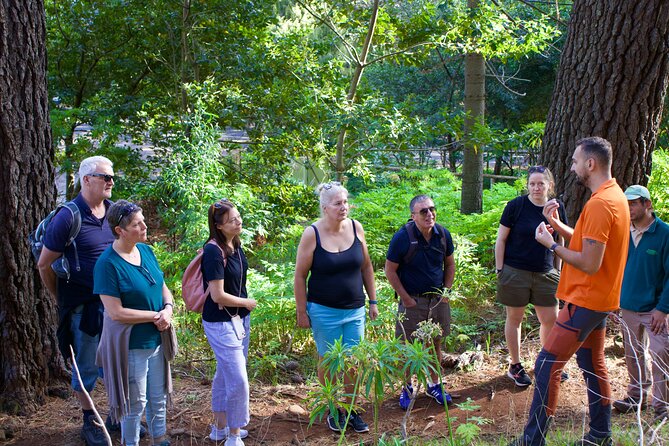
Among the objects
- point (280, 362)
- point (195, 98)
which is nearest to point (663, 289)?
point (280, 362)

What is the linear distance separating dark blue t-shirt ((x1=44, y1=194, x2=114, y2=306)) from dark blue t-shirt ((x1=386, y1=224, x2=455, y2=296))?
7.30 feet

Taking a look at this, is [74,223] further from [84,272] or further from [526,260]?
[526,260]

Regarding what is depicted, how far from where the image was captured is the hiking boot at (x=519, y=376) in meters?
5.62

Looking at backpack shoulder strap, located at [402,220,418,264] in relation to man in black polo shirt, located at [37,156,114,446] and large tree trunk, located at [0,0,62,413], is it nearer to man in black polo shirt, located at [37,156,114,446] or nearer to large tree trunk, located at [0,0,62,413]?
man in black polo shirt, located at [37,156,114,446]

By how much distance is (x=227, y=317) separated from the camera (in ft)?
15.1

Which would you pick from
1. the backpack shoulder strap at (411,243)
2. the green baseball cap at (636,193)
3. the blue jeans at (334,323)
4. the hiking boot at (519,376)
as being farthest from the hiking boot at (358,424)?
the green baseball cap at (636,193)

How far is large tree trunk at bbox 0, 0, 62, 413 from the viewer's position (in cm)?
516

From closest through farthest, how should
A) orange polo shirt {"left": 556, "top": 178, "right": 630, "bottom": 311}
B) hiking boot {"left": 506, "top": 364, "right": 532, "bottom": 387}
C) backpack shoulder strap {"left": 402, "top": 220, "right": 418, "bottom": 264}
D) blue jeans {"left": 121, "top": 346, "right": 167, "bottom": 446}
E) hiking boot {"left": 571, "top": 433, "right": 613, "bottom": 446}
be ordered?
orange polo shirt {"left": 556, "top": 178, "right": 630, "bottom": 311} < hiking boot {"left": 571, "top": 433, "right": 613, "bottom": 446} < blue jeans {"left": 121, "top": 346, "right": 167, "bottom": 446} < backpack shoulder strap {"left": 402, "top": 220, "right": 418, "bottom": 264} < hiking boot {"left": 506, "top": 364, "right": 532, "bottom": 387}

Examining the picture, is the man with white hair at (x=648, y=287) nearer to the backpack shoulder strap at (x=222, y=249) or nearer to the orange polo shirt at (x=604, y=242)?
the orange polo shirt at (x=604, y=242)

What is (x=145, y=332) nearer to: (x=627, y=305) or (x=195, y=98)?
(x=627, y=305)

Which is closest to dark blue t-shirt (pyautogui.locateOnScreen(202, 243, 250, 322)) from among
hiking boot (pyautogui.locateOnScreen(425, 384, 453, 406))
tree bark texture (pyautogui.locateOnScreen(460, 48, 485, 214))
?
hiking boot (pyautogui.locateOnScreen(425, 384, 453, 406))

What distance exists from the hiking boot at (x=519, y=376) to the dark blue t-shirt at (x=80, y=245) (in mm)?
3500

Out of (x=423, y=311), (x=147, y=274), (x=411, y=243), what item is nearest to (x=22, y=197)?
(x=147, y=274)

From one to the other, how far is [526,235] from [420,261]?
0.91 meters
